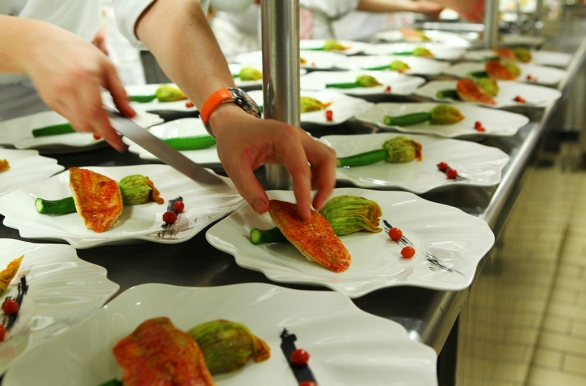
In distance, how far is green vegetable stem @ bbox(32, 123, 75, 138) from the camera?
1671 millimetres

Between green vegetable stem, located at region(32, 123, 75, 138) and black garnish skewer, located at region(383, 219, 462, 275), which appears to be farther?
green vegetable stem, located at region(32, 123, 75, 138)

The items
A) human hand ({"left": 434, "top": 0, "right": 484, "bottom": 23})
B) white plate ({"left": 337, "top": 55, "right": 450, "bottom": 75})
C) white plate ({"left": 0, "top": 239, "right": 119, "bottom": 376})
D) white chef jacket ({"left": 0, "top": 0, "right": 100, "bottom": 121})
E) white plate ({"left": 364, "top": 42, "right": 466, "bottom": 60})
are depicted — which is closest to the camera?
white plate ({"left": 0, "top": 239, "right": 119, "bottom": 376})

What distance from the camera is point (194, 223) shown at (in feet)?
3.67

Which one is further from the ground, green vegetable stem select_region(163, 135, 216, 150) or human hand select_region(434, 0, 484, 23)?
human hand select_region(434, 0, 484, 23)

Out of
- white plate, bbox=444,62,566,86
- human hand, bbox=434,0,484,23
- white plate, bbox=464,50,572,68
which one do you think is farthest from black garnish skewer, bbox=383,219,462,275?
human hand, bbox=434,0,484,23

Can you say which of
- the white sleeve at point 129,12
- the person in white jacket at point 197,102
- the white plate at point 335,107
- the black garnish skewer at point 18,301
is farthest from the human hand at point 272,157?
the white plate at point 335,107

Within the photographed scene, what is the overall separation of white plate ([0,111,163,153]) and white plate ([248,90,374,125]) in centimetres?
50

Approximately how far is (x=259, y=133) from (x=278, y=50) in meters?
0.18

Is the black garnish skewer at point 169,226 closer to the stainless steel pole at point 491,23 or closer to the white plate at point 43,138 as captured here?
the white plate at point 43,138

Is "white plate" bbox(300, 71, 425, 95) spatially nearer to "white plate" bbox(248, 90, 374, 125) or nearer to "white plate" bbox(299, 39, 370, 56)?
"white plate" bbox(248, 90, 374, 125)

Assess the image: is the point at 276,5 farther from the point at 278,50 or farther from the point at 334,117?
the point at 334,117

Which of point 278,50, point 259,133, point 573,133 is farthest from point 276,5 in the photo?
point 573,133

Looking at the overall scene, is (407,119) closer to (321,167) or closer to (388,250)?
(321,167)

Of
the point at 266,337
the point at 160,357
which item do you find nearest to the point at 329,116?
the point at 266,337
